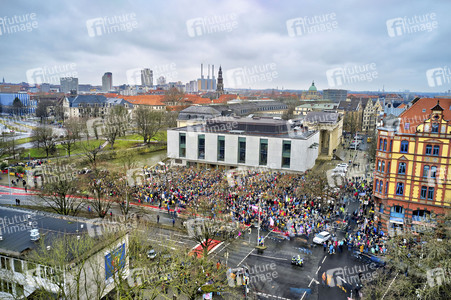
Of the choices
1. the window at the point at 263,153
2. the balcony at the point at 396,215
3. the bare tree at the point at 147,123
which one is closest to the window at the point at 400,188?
the balcony at the point at 396,215

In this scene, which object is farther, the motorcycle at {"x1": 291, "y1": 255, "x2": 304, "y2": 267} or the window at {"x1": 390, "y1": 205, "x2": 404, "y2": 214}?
the window at {"x1": 390, "y1": 205, "x2": 404, "y2": 214}

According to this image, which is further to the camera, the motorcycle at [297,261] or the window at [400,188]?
the window at [400,188]

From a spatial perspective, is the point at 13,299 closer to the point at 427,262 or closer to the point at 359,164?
the point at 427,262

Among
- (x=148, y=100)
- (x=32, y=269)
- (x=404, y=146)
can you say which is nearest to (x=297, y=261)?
(x=404, y=146)

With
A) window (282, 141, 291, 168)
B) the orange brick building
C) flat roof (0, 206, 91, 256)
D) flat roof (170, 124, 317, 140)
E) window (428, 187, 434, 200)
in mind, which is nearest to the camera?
flat roof (0, 206, 91, 256)

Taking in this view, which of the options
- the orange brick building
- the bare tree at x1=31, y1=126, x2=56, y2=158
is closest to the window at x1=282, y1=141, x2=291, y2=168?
the orange brick building

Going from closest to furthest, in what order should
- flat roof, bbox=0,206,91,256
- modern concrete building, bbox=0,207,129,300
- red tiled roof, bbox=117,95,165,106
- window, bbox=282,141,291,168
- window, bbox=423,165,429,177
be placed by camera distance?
modern concrete building, bbox=0,207,129,300 < flat roof, bbox=0,206,91,256 < window, bbox=423,165,429,177 < window, bbox=282,141,291,168 < red tiled roof, bbox=117,95,165,106

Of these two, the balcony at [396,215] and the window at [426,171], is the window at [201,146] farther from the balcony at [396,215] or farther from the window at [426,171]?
the window at [426,171]

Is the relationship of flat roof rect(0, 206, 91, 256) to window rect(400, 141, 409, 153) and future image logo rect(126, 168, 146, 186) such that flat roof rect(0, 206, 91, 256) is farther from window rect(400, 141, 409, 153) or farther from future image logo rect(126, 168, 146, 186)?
window rect(400, 141, 409, 153)
